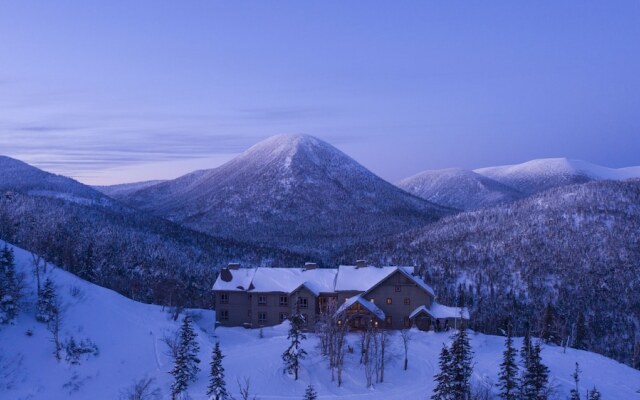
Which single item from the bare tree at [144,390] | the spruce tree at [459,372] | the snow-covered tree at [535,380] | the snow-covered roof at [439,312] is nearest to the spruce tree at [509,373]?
the snow-covered tree at [535,380]

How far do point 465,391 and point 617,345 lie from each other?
290ft

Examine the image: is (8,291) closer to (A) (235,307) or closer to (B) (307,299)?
(A) (235,307)

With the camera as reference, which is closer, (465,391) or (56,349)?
(465,391)

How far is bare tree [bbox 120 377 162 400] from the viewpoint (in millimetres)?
46228

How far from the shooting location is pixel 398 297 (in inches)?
2817

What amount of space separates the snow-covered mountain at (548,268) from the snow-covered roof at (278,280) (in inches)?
1488

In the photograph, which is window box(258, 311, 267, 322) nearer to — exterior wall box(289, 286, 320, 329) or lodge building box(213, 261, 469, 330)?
lodge building box(213, 261, 469, 330)

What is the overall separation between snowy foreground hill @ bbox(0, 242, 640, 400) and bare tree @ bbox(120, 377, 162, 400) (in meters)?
0.55

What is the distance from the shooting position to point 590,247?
168 metres

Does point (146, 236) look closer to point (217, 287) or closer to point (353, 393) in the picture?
point (217, 287)

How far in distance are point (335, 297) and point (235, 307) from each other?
47.8 ft

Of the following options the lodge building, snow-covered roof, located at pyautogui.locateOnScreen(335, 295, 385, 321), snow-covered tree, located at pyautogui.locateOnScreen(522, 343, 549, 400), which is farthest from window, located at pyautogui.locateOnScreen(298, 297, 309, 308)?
snow-covered tree, located at pyautogui.locateOnScreen(522, 343, 549, 400)

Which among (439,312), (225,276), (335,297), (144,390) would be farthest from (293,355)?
(225,276)

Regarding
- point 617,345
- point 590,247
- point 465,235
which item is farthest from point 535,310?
point 465,235
